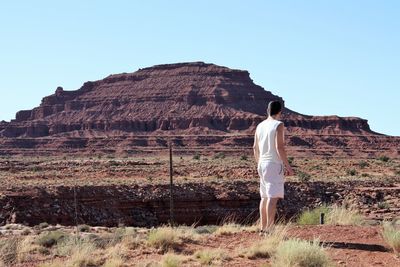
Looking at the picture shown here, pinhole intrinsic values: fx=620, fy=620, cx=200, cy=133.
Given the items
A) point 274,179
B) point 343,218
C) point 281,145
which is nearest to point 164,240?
point 274,179

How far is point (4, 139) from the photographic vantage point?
11481 cm

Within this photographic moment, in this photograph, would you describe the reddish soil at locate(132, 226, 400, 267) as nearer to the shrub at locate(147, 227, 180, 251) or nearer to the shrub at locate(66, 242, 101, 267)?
the shrub at locate(147, 227, 180, 251)

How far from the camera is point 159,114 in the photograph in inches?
4806

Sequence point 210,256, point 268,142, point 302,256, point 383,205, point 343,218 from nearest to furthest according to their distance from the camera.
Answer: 1. point 302,256
2. point 210,256
3. point 268,142
4. point 343,218
5. point 383,205

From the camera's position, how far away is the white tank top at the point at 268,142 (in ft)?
27.8

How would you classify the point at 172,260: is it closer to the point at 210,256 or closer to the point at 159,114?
the point at 210,256

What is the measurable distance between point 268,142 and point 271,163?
0.97 ft

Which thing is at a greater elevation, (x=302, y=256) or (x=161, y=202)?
(x=302, y=256)

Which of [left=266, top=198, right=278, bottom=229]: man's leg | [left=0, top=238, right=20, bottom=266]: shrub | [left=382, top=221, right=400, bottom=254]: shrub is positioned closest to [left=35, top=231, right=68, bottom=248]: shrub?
[left=0, top=238, right=20, bottom=266]: shrub

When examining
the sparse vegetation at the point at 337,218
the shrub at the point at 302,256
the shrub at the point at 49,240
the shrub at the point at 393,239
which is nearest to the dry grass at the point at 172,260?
the shrub at the point at 302,256

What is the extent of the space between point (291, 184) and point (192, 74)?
102 meters

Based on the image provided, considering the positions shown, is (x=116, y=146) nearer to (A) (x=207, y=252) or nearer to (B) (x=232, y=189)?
(B) (x=232, y=189)

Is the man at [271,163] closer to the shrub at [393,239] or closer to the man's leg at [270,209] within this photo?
the man's leg at [270,209]

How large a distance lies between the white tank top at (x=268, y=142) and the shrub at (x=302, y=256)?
5.42 ft
